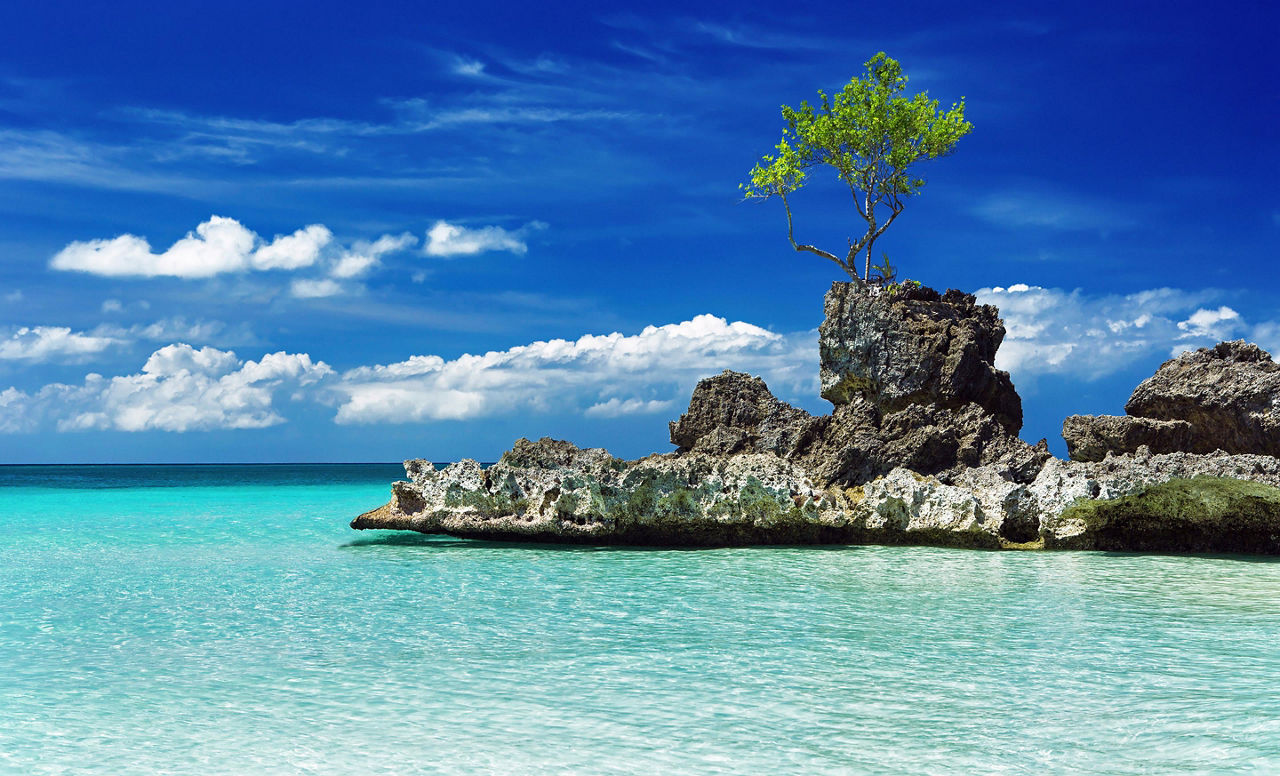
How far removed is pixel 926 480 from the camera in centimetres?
1426

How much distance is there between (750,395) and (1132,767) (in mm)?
14587

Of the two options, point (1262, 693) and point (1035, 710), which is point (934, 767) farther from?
point (1262, 693)

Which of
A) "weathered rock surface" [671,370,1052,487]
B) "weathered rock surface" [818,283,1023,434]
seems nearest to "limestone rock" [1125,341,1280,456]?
"weathered rock surface" [671,370,1052,487]

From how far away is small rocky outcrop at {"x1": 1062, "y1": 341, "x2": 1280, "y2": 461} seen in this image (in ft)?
50.6

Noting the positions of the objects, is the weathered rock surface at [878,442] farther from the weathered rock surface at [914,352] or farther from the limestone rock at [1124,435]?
the limestone rock at [1124,435]

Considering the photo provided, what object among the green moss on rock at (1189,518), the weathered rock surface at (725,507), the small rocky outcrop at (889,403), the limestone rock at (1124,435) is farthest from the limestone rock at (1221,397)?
the weathered rock surface at (725,507)

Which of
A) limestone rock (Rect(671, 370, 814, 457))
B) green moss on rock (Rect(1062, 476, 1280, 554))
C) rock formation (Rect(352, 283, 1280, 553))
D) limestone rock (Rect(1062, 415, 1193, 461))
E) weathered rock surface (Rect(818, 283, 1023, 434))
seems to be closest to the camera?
green moss on rock (Rect(1062, 476, 1280, 554))

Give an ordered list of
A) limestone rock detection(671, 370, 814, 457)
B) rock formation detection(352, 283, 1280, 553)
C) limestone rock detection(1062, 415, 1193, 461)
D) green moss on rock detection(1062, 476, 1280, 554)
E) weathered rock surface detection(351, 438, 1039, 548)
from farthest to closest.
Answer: limestone rock detection(671, 370, 814, 457), limestone rock detection(1062, 415, 1193, 461), weathered rock surface detection(351, 438, 1039, 548), rock formation detection(352, 283, 1280, 553), green moss on rock detection(1062, 476, 1280, 554)

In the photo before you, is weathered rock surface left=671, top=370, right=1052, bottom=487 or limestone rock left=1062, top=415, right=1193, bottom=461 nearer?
weathered rock surface left=671, top=370, right=1052, bottom=487

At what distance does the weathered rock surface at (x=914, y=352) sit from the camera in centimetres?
1741

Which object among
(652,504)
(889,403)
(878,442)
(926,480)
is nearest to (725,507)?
(652,504)

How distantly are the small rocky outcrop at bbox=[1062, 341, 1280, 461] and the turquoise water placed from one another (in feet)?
12.6

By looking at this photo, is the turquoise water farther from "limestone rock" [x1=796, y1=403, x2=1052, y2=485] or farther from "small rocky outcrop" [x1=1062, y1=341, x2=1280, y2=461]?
"small rocky outcrop" [x1=1062, y1=341, x2=1280, y2=461]

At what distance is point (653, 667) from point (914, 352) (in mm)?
12175
